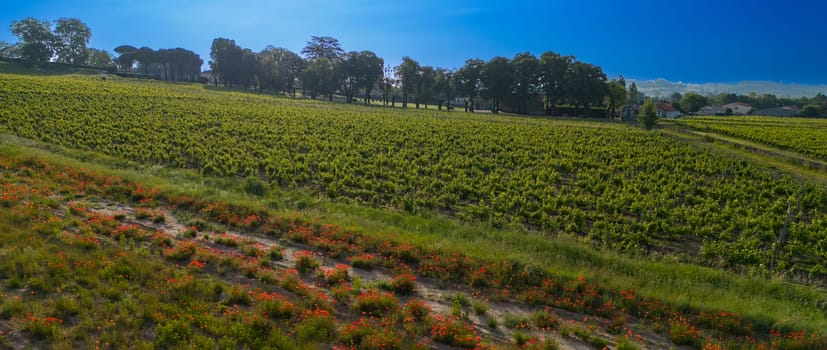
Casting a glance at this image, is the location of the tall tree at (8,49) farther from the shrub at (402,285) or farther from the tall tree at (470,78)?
the shrub at (402,285)

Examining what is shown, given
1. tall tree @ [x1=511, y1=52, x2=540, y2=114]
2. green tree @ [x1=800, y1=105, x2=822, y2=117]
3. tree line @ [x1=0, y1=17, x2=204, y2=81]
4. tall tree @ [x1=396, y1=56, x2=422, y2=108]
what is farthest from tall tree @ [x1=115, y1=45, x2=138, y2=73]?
green tree @ [x1=800, y1=105, x2=822, y2=117]

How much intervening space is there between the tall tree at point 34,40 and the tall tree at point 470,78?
99797mm

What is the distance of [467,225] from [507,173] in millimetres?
11450

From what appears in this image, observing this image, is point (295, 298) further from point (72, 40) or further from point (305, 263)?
point (72, 40)

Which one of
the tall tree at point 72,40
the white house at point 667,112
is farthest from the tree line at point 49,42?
the white house at point 667,112

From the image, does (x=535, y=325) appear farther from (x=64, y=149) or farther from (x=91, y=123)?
(x=91, y=123)

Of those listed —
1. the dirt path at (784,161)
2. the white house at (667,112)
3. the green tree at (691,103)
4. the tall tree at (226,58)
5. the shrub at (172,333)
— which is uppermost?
the tall tree at (226,58)

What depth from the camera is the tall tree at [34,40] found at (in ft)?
347

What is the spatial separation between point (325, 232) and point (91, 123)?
111 ft

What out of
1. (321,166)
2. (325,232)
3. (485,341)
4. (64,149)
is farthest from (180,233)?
(64,149)

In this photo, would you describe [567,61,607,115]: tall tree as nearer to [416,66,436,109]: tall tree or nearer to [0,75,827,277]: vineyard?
[416,66,436,109]: tall tree

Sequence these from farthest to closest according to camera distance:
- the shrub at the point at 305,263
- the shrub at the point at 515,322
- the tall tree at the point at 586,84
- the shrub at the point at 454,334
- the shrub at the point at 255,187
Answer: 1. the tall tree at the point at 586,84
2. the shrub at the point at 255,187
3. the shrub at the point at 305,263
4. the shrub at the point at 515,322
5. the shrub at the point at 454,334

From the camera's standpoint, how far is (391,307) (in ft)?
29.6

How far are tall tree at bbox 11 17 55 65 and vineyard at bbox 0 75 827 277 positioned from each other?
77615 millimetres
